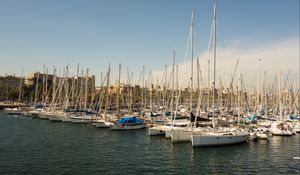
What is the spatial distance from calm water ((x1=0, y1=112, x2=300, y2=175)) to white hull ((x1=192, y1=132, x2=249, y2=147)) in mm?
892

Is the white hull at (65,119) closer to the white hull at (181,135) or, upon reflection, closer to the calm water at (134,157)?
the calm water at (134,157)

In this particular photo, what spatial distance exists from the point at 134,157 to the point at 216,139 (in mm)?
13375

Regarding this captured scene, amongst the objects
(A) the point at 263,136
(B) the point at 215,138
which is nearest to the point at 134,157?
(B) the point at 215,138

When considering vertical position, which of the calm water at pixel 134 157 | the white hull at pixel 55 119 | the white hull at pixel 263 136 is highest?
the white hull at pixel 55 119

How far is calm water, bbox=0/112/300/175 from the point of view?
26891 mm

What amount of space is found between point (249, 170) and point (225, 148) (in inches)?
435

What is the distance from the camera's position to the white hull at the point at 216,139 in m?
37.7

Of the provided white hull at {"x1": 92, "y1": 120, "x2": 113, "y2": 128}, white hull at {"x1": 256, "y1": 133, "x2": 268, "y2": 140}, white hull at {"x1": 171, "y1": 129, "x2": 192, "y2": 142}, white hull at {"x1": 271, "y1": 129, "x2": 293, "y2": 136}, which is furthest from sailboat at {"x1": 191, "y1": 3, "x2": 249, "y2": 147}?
white hull at {"x1": 92, "y1": 120, "x2": 113, "y2": 128}

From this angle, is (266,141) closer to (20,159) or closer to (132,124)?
(132,124)

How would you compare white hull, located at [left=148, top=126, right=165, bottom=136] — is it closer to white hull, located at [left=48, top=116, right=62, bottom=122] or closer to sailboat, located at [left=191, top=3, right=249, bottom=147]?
sailboat, located at [left=191, top=3, right=249, bottom=147]

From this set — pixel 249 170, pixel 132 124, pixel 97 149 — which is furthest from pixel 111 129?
pixel 249 170

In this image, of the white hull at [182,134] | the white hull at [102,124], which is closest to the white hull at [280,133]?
the white hull at [182,134]

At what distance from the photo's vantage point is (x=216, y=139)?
127ft

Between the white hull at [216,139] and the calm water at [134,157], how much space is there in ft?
2.93
